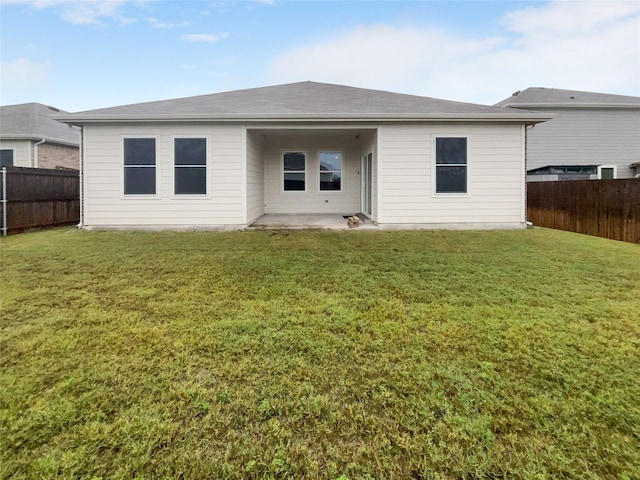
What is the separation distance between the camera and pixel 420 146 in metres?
9.76

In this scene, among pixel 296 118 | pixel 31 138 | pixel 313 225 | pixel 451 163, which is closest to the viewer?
pixel 296 118

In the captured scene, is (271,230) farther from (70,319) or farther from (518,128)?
(518,128)

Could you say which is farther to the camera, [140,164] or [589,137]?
[589,137]

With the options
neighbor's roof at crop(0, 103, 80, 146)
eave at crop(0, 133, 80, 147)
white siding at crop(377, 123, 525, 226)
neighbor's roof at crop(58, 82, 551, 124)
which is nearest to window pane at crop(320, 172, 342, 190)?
neighbor's roof at crop(58, 82, 551, 124)

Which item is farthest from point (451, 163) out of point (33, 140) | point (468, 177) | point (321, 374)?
point (33, 140)

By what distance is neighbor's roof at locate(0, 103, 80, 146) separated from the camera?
15.0 metres

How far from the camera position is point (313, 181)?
545 inches

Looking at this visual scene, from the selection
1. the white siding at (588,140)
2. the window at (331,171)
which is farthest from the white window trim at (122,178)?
the white siding at (588,140)

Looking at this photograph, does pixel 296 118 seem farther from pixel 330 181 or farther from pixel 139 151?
pixel 330 181

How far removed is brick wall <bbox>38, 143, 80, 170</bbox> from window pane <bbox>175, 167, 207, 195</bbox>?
32.0 feet

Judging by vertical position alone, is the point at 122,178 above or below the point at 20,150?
below

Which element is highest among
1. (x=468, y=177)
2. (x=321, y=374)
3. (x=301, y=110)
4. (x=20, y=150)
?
(x=20, y=150)

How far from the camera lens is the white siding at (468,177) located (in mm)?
9750

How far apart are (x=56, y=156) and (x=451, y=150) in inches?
647
